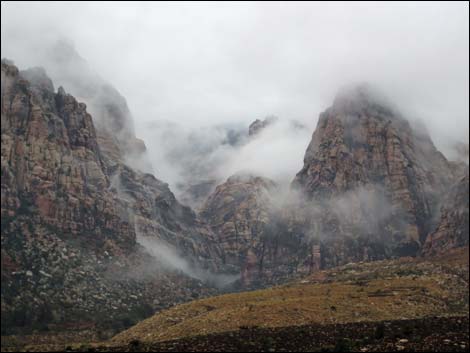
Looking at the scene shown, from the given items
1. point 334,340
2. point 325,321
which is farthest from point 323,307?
point 334,340

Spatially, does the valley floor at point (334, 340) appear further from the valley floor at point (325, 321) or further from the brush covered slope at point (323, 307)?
the brush covered slope at point (323, 307)

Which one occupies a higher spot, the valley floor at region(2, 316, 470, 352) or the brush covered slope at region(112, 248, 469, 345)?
the brush covered slope at region(112, 248, 469, 345)

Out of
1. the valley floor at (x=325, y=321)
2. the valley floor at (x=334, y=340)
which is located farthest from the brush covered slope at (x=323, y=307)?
the valley floor at (x=334, y=340)

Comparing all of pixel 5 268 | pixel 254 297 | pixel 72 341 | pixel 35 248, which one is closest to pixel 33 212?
pixel 35 248

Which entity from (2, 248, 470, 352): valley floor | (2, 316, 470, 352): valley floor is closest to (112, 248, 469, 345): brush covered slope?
(2, 248, 470, 352): valley floor

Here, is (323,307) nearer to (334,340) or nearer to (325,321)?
(325,321)

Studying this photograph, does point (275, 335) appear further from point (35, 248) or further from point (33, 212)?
point (33, 212)

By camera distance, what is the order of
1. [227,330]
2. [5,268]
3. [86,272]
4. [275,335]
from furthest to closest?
[86,272], [5,268], [227,330], [275,335]

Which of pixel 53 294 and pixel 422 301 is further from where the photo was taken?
pixel 53 294

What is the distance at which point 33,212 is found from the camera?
194 meters

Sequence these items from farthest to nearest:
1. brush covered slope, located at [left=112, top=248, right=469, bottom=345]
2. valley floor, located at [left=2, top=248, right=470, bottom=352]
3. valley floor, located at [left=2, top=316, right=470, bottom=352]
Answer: brush covered slope, located at [left=112, top=248, right=469, bottom=345], valley floor, located at [left=2, top=248, right=470, bottom=352], valley floor, located at [left=2, top=316, right=470, bottom=352]

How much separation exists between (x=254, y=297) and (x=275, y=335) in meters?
58.6

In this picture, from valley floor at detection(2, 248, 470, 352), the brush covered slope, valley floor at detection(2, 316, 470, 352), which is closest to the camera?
valley floor at detection(2, 316, 470, 352)

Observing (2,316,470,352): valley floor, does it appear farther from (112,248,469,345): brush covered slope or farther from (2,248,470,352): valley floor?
(112,248,469,345): brush covered slope
